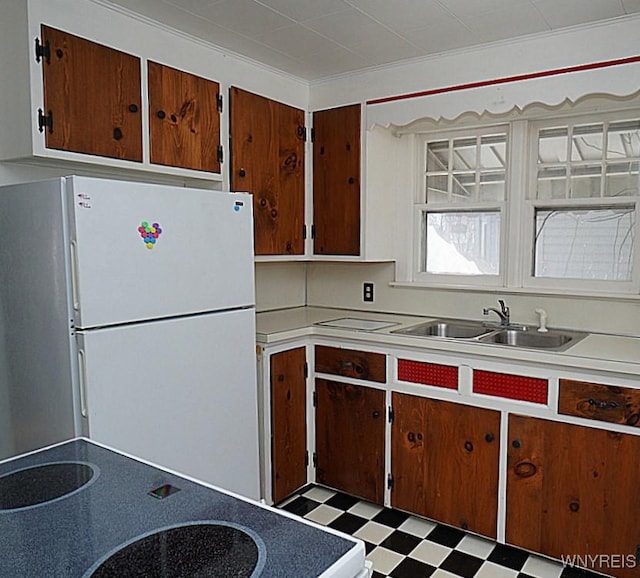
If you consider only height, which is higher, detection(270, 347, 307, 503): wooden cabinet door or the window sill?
the window sill

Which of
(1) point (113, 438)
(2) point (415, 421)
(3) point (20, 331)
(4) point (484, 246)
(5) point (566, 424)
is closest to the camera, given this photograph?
(1) point (113, 438)

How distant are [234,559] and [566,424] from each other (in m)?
1.71

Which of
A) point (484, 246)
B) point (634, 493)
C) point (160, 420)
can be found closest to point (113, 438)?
point (160, 420)

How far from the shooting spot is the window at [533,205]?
Answer: 106 inches

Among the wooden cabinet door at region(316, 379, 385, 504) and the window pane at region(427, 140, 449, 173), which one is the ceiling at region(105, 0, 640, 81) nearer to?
the window pane at region(427, 140, 449, 173)

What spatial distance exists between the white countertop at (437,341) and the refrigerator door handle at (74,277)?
102 cm

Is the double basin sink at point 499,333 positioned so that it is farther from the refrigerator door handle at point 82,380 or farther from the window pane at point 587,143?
the refrigerator door handle at point 82,380

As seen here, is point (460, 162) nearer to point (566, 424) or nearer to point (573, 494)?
point (566, 424)

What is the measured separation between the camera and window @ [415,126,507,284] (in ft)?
10.0

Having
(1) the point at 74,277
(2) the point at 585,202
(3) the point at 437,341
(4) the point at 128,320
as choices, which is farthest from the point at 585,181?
(1) the point at 74,277

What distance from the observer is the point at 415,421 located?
2.60 metres

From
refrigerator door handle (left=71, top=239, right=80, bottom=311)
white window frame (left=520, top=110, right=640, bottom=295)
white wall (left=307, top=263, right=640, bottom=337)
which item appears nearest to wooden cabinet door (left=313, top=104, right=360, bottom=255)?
white wall (left=307, top=263, right=640, bottom=337)

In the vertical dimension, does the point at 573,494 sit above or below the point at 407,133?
below

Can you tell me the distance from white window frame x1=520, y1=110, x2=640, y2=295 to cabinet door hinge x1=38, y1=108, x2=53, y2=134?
2.27m
